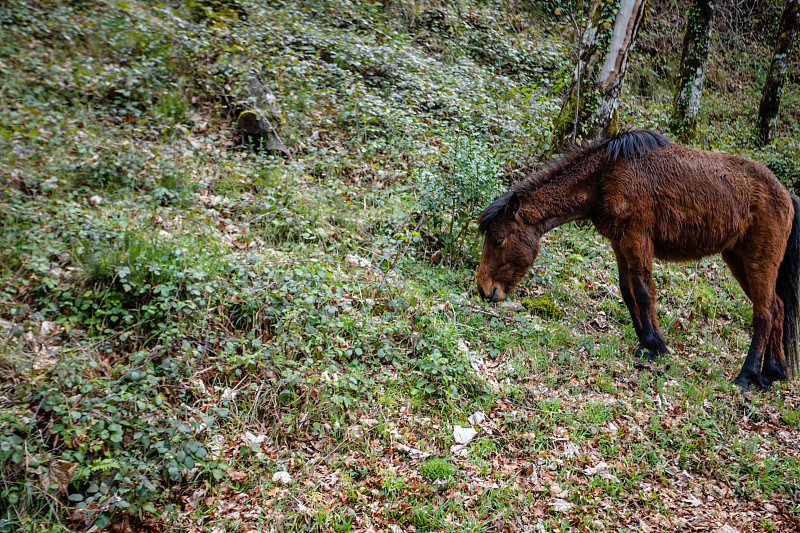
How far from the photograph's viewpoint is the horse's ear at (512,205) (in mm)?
5551

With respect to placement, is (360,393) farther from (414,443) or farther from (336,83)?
(336,83)

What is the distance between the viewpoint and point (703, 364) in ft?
18.2

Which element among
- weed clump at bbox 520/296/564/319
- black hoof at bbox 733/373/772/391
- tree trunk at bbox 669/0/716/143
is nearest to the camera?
black hoof at bbox 733/373/772/391

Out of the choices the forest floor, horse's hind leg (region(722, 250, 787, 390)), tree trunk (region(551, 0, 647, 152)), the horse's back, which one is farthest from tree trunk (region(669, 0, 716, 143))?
horse's hind leg (region(722, 250, 787, 390))

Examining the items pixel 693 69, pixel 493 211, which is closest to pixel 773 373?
pixel 493 211

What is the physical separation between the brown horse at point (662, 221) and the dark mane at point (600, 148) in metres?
0.01

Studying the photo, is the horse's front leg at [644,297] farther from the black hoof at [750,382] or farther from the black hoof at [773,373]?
the black hoof at [773,373]

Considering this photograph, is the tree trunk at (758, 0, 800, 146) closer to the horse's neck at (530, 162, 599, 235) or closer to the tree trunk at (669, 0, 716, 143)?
the tree trunk at (669, 0, 716, 143)

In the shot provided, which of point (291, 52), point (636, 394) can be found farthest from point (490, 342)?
point (291, 52)

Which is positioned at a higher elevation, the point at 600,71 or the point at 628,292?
the point at 600,71

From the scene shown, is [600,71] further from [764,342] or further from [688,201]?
[764,342]

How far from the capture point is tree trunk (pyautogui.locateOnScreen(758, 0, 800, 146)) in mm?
12133

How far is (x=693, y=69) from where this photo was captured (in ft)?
36.9

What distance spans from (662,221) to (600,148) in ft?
3.71
